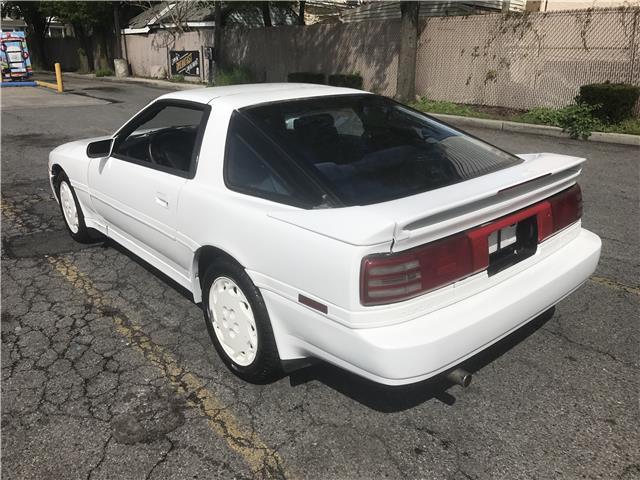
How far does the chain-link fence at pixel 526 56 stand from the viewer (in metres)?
11.5

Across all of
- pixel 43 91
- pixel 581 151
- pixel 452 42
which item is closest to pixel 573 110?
pixel 581 151

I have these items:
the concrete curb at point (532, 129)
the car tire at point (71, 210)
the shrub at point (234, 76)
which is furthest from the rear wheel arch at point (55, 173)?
the shrub at point (234, 76)

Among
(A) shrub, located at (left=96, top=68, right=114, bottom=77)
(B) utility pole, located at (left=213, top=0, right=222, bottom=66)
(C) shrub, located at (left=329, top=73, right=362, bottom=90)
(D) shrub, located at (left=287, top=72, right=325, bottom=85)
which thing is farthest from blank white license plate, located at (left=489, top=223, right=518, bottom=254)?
(A) shrub, located at (left=96, top=68, right=114, bottom=77)

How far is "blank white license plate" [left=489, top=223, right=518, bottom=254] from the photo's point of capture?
8.20 ft

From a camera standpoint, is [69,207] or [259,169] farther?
[69,207]

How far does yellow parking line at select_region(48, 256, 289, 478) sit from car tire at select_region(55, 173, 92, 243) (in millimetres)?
1072

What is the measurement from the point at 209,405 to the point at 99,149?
222 cm

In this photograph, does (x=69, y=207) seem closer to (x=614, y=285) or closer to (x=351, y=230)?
(x=351, y=230)

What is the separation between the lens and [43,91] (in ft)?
71.8

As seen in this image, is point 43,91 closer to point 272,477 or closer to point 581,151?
point 581,151

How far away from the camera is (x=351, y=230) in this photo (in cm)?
213

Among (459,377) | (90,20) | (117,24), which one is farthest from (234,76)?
(459,377)

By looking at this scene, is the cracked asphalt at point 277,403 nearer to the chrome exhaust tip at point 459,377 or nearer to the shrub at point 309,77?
the chrome exhaust tip at point 459,377

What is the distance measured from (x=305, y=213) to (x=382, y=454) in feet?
3.74
